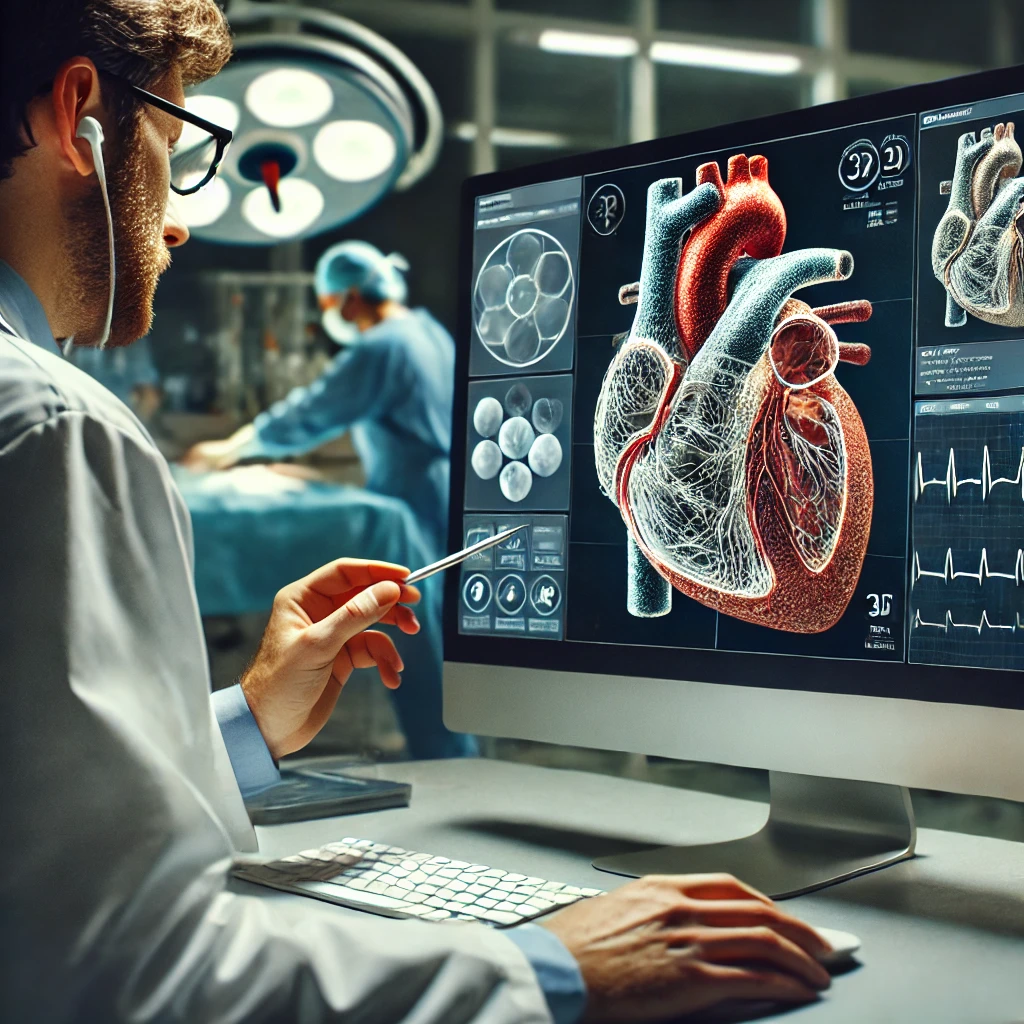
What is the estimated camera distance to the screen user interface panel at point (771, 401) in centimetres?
72

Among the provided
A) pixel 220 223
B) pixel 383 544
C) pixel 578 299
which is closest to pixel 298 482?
pixel 383 544

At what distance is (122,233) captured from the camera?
71cm

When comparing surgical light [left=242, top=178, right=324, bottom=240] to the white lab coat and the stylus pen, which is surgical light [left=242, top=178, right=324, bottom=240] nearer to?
the stylus pen

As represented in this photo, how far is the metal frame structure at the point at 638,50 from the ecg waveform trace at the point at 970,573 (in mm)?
2029

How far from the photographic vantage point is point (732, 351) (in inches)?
32.3

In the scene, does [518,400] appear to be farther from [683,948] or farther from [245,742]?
[683,948]

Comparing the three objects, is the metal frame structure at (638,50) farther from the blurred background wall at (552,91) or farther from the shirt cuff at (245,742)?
the shirt cuff at (245,742)

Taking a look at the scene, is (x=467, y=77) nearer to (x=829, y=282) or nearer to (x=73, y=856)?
(x=829, y=282)

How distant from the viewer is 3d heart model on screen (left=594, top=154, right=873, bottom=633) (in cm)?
78

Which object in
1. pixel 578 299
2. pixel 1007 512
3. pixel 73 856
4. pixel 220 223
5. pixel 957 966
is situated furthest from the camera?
pixel 220 223

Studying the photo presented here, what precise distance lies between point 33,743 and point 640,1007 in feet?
0.95

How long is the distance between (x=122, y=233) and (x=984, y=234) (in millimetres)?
545

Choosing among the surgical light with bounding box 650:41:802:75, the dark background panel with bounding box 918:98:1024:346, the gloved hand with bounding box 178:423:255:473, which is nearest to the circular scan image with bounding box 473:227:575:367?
the dark background panel with bounding box 918:98:1024:346

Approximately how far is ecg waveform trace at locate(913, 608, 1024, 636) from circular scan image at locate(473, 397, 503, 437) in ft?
1.30
